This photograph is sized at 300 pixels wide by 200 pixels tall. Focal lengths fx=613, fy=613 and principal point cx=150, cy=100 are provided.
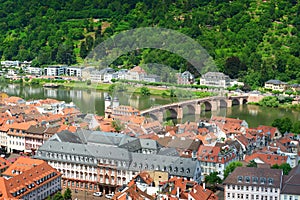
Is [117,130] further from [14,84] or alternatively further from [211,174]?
[14,84]

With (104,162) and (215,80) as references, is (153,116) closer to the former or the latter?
(104,162)

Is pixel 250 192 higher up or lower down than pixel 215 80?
lower down

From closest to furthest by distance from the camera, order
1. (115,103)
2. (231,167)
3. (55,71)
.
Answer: (231,167) < (115,103) < (55,71)

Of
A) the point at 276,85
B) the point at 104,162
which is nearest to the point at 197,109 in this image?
the point at 104,162

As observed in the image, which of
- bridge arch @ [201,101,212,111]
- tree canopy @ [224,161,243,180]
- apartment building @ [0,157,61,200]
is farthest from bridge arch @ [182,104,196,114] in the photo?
apartment building @ [0,157,61,200]

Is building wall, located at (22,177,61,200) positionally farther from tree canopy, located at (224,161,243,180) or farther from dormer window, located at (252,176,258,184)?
dormer window, located at (252,176,258,184)

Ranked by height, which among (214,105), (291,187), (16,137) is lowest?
(291,187)

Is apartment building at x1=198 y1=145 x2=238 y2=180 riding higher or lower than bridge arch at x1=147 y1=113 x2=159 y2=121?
lower
